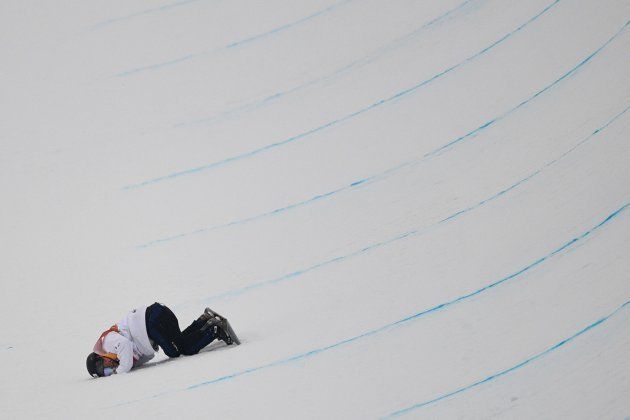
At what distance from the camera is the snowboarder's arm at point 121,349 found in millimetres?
3459

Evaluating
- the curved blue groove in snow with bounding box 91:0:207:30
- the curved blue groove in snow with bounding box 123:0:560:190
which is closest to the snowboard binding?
the curved blue groove in snow with bounding box 123:0:560:190

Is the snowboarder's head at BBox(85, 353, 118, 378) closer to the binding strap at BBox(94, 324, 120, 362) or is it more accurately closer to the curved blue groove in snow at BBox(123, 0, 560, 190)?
the binding strap at BBox(94, 324, 120, 362)

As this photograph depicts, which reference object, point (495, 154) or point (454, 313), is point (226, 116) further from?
point (454, 313)

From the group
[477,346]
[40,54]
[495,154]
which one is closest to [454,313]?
[477,346]

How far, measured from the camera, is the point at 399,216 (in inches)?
160

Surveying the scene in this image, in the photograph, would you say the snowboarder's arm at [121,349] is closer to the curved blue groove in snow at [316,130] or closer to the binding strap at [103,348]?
the binding strap at [103,348]

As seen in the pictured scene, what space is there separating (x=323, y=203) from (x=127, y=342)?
1.45 metres

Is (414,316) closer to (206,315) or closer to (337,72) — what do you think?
(206,315)

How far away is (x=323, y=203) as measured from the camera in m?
4.44

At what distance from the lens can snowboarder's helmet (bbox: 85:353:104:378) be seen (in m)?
3.46

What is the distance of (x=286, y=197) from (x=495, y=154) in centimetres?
120

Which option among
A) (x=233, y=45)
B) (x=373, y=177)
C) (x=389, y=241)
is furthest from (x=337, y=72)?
(x=389, y=241)

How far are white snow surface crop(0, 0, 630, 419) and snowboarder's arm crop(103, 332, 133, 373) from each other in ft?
0.37

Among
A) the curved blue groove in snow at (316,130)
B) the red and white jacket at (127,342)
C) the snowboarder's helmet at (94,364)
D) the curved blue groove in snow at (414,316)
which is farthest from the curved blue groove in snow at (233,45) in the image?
the curved blue groove in snow at (414,316)
